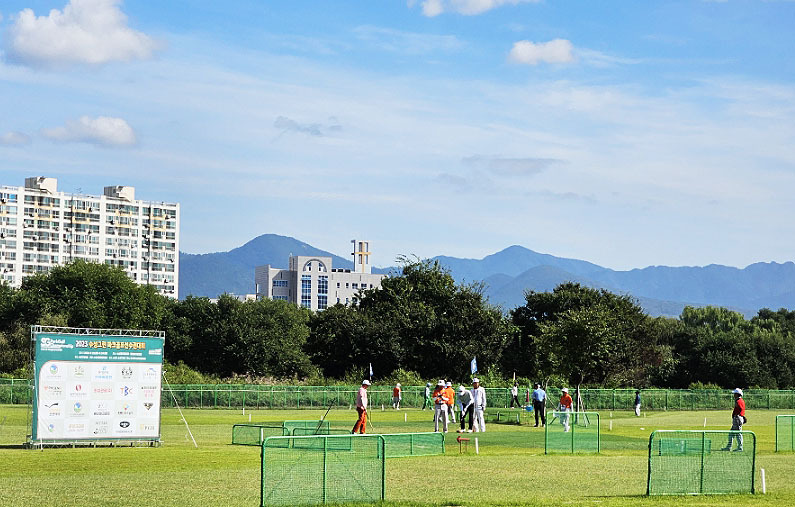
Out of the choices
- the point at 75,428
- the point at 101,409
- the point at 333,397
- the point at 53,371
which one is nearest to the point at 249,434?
the point at 101,409

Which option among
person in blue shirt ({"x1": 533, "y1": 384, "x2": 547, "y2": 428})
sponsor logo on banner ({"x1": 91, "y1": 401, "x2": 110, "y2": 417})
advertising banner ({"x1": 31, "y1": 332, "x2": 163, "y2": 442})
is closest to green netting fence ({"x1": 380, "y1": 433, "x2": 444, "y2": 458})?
advertising banner ({"x1": 31, "y1": 332, "x2": 163, "y2": 442})

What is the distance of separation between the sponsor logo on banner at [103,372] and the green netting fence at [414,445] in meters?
10.2

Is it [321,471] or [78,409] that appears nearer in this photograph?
[321,471]

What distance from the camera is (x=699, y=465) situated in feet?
62.0

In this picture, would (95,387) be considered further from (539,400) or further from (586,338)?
(586,338)

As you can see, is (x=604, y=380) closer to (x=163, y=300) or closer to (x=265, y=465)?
(x=163, y=300)

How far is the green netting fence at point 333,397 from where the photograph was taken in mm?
65000

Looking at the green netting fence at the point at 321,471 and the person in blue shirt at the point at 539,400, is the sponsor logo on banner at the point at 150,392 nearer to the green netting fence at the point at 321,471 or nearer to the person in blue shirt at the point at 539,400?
the green netting fence at the point at 321,471

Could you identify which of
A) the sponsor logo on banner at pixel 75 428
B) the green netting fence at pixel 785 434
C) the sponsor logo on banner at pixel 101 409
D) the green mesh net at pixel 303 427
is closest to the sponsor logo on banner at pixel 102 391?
the sponsor logo on banner at pixel 101 409

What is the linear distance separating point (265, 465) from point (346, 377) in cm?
6658

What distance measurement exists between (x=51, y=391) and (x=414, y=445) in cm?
1135

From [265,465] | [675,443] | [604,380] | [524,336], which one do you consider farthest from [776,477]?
[524,336]

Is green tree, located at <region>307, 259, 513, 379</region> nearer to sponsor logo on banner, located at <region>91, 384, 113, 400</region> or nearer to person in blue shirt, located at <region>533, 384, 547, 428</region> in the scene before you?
person in blue shirt, located at <region>533, 384, 547, 428</region>

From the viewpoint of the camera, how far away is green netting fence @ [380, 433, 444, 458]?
2525cm
